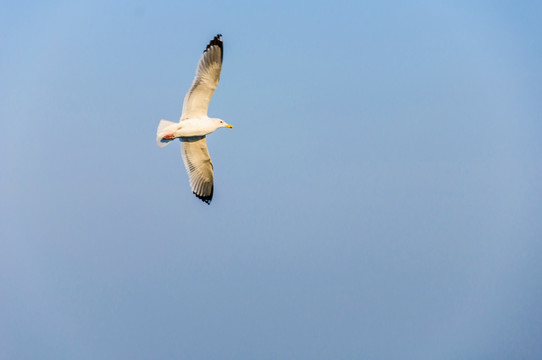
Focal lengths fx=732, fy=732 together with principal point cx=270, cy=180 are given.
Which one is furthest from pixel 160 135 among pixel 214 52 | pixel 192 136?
pixel 214 52

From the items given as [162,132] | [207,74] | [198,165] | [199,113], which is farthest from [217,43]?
[198,165]

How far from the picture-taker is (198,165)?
1330 centimetres

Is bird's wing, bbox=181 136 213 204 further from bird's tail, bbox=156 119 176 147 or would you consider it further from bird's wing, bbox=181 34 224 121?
bird's wing, bbox=181 34 224 121

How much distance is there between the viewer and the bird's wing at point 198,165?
13123mm

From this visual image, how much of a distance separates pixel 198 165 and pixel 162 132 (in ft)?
3.89

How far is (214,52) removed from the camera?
1236 centimetres

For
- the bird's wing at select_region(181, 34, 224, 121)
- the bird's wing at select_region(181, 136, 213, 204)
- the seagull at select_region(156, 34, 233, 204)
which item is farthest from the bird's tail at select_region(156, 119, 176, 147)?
the bird's wing at select_region(181, 136, 213, 204)

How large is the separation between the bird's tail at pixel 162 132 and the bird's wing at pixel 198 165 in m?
0.59

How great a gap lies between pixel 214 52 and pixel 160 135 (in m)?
1.67

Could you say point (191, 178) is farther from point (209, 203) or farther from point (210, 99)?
point (210, 99)

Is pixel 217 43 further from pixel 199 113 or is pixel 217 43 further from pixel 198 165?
pixel 198 165

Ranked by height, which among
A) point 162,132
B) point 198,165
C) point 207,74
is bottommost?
point 198,165

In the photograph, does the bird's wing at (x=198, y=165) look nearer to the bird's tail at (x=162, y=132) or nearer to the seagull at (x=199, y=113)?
the seagull at (x=199, y=113)

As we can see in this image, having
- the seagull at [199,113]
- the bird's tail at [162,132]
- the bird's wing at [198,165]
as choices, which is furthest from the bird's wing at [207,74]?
the bird's wing at [198,165]
